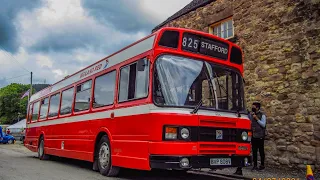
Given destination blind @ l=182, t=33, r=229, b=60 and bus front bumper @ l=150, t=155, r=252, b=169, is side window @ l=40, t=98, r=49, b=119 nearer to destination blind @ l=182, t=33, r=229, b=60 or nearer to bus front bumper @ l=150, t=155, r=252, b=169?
destination blind @ l=182, t=33, r=229, b=60

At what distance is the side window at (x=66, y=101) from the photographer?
10938mm

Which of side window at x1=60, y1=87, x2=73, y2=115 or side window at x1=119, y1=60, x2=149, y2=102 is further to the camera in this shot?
side window at x1=60, y1=87, x2=73, y2=115

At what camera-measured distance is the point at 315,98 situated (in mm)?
9250

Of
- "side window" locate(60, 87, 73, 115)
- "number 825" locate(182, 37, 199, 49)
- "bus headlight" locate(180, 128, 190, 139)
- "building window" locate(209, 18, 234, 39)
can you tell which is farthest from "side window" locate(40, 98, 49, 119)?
"bus headlight" locate(180, 128, 190, 139)

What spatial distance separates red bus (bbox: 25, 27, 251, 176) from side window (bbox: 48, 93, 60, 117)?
155 inches

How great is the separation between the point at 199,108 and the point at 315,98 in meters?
4.54

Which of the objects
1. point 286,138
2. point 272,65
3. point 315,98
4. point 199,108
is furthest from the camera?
point 272,65

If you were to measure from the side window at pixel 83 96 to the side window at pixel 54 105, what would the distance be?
7.40ft

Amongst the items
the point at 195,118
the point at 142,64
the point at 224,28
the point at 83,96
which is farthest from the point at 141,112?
the point at 224,28

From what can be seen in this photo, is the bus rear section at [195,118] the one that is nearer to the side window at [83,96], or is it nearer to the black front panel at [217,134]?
the black front panel at [217,134]

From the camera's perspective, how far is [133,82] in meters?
7.05

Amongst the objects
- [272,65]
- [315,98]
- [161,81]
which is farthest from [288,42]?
[161,81]

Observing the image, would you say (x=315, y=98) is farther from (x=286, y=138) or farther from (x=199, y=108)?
(x=199, y=108)

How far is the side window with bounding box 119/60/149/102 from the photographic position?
258 inches
